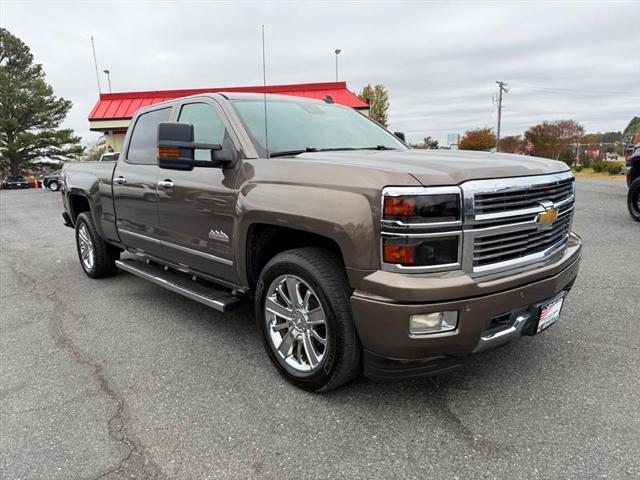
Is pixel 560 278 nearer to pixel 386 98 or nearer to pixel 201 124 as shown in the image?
pixel 201 124

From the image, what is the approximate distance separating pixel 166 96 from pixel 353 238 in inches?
914

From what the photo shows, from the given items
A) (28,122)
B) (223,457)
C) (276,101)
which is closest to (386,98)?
(28,122)

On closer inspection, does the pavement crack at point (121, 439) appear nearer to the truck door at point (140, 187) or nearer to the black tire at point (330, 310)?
the black tire at point (330, 310)

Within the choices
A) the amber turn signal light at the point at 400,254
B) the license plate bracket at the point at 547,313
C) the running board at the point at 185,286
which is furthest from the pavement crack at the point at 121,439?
the license plate bracket at the point at 547,313

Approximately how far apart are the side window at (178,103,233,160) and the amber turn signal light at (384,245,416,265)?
1572 mm

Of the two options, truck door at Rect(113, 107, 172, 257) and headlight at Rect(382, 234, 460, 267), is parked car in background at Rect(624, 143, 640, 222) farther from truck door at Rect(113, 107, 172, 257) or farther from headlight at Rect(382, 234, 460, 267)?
truck door at Rect(113, 107, 172, 257)

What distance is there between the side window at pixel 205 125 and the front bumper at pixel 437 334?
171cm

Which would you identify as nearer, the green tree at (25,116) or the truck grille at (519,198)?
the truck grille at (519,198)

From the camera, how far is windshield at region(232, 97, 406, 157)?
3.34m

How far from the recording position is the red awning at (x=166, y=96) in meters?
21.2

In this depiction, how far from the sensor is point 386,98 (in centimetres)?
3434

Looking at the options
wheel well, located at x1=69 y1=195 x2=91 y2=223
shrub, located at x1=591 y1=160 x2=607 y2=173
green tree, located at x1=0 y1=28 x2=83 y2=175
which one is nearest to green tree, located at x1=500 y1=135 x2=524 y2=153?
shrub, located at x1=591 y1=160 x2=607 y2=173

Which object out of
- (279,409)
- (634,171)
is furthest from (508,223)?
(634,171)

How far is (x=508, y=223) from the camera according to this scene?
7.88 feet
